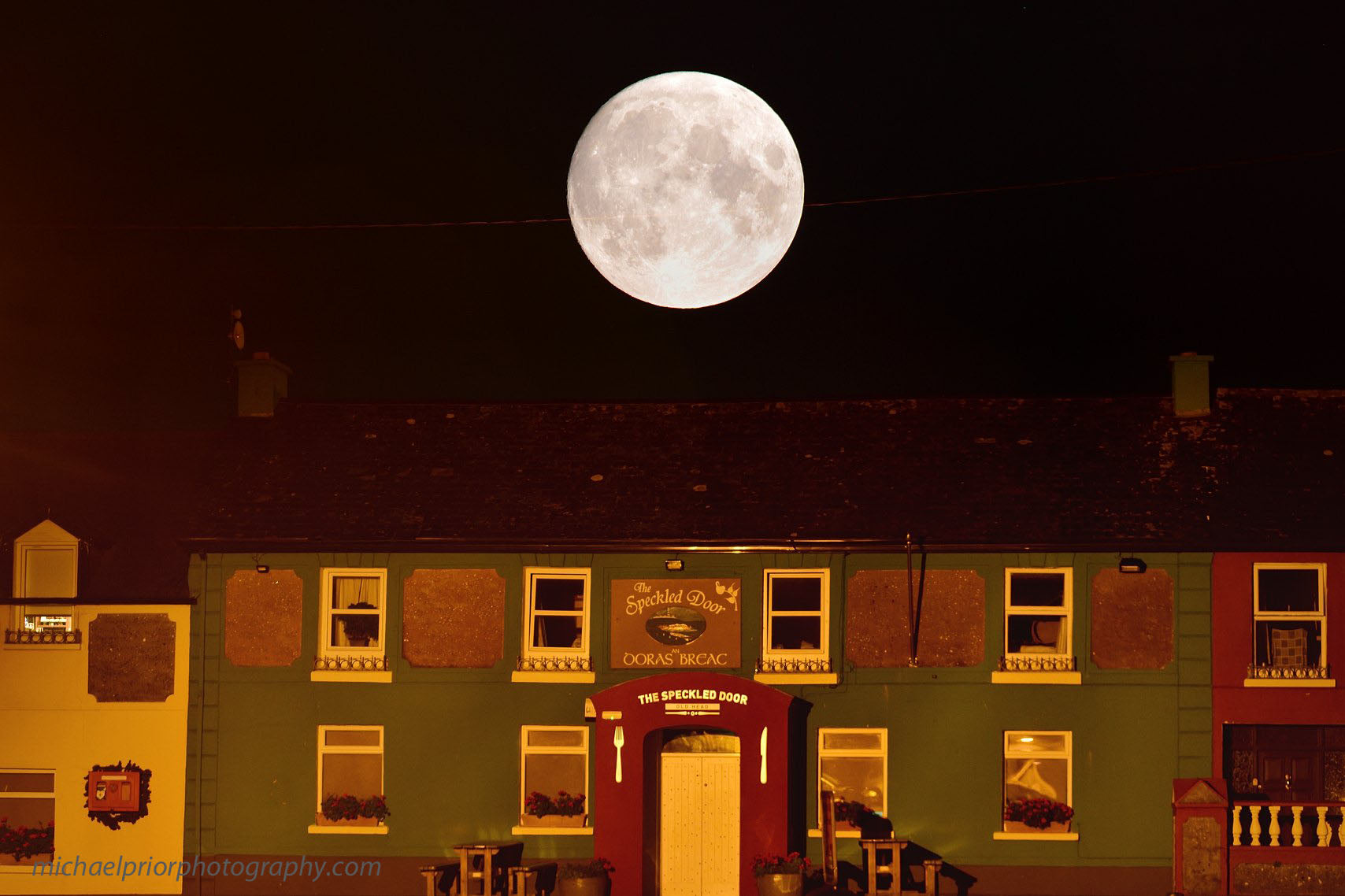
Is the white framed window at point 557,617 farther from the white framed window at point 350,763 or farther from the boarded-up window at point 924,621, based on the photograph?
the boarded-up window at point 924,621

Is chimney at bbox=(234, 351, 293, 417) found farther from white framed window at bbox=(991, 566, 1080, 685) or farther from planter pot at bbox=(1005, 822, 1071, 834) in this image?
planter pot at bbox=(1005, 822, 1071, 834)

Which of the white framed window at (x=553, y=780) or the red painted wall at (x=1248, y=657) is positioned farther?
the white framed window at (x=553, y=780)

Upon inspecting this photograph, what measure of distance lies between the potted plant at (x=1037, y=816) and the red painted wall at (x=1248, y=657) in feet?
8.02

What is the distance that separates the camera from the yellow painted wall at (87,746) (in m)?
21.7

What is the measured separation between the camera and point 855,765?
21578 millimetres

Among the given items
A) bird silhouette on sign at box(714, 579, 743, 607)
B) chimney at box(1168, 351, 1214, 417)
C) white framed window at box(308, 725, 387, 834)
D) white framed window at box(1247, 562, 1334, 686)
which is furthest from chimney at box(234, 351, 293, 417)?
white framed window at box(1247, 562, 1334, 686)

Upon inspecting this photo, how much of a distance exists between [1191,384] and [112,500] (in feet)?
62.5

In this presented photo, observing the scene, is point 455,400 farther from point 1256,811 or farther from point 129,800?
point 1256,811

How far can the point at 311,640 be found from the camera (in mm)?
22156

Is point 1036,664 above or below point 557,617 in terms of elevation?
below

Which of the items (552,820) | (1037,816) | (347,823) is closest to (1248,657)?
(1037,816)

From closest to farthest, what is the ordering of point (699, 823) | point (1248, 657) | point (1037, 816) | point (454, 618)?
point (1037, 816)
point (1248, 657)
point (699, 823)
point (454, 618)

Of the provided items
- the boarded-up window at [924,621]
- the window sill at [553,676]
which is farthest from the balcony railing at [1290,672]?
the window sill at [553,676]

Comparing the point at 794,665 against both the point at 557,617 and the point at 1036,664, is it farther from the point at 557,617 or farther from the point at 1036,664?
the point at 557,617
